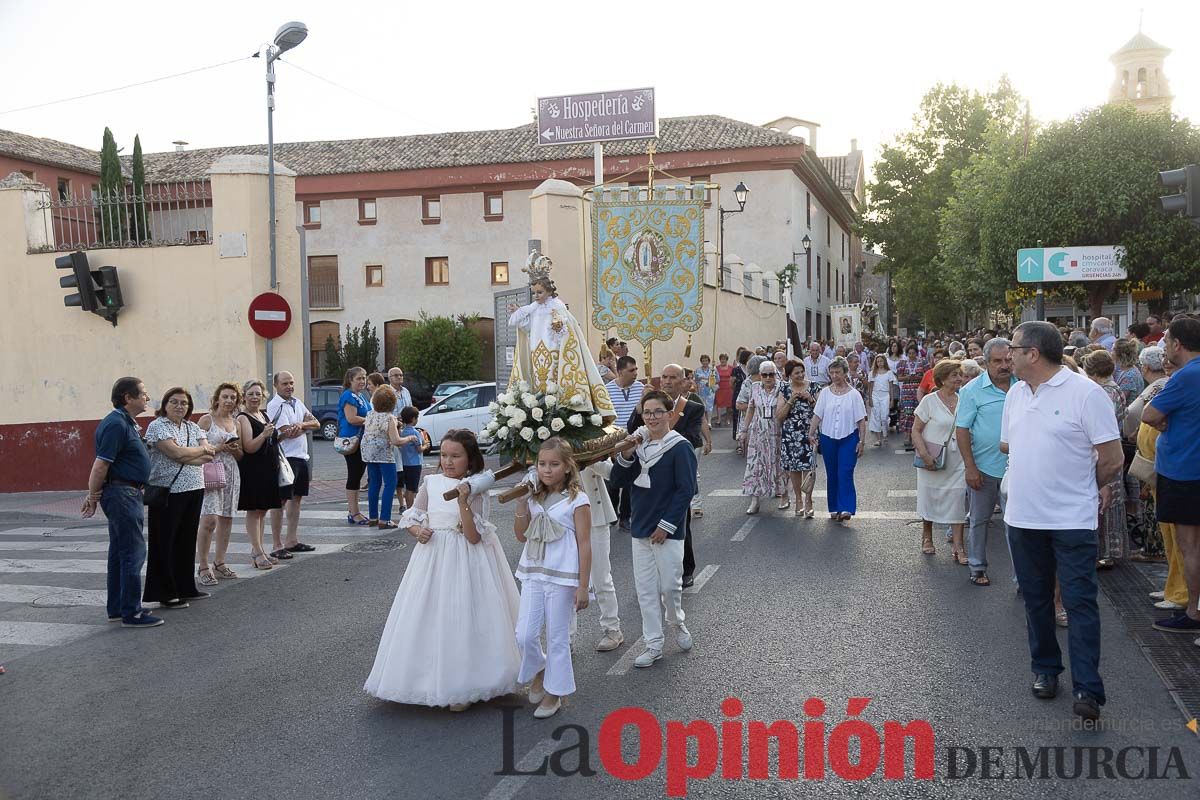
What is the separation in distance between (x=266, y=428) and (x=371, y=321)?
3113cm

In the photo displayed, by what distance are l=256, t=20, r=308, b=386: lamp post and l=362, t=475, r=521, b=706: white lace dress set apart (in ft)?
29.5

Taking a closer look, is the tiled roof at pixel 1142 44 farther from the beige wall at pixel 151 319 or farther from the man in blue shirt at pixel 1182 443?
the man in blue shirt at pixel 1182 443

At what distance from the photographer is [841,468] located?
429 inches

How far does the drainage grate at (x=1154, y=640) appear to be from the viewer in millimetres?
5430

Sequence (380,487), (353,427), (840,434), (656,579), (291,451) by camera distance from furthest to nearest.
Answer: (380,487) → (353,427) → (840,434) → (291,451) → (656,579)

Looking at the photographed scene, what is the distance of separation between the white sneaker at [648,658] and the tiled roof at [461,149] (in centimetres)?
3358

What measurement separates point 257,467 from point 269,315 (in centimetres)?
503

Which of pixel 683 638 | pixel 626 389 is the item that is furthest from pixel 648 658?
pixel 626 389

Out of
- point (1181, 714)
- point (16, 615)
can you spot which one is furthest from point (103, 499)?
point (1181, 714)

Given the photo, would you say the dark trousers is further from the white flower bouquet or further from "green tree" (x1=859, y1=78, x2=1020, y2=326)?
"green tree" (x1=859, y1=78, x2=1020, y2=326)

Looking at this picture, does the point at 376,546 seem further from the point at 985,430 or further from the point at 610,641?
the point at 985,430

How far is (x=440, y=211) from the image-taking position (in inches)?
1572

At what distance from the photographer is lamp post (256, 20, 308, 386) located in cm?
1398

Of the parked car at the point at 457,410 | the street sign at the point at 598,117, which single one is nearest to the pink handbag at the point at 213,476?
the parked car at the point at 457,410
